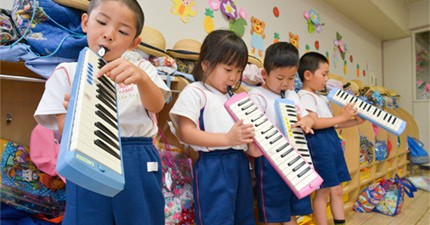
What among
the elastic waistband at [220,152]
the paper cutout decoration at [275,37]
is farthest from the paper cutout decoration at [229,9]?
the elastic waistband at [220,152]

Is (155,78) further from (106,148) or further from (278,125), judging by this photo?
(278,125)

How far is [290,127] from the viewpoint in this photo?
4.20ft

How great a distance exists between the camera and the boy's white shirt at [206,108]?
43.9 inches

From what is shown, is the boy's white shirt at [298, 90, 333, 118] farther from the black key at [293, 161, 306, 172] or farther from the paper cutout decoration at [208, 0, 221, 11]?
the paper cutout decoration at [208, 0, 221, 11]

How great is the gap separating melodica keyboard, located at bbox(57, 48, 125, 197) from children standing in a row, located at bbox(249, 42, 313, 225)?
3.04 ft

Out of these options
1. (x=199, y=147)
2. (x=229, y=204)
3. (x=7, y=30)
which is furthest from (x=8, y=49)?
(x=229, y=204)

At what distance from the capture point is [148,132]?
2.82ft

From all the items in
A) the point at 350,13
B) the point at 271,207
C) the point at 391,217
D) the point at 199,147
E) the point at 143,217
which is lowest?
the point at 391,217

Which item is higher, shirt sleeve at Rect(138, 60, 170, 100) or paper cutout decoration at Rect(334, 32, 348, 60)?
paper cutout decoration at Rect(334, 32, 348, 60)

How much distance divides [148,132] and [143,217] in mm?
237

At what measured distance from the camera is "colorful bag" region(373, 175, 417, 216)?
2.23m

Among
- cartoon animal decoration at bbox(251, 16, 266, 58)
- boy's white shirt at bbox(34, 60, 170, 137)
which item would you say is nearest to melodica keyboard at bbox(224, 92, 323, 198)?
boy's white shirt at bbox(34, 60, 170, 137)

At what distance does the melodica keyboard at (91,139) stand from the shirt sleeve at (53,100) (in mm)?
190

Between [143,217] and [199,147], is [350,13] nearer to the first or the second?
[199,147]
